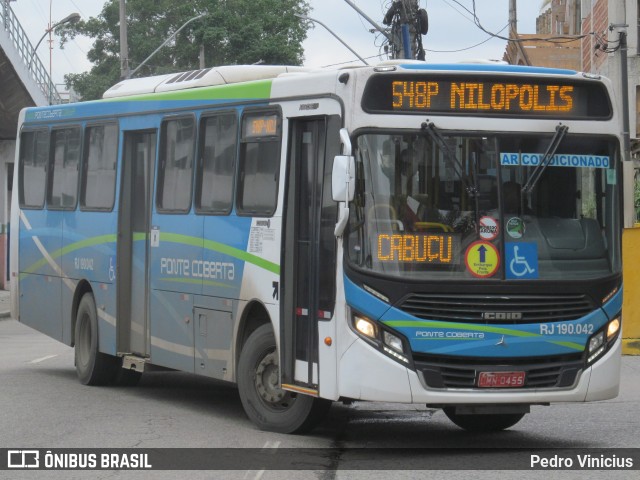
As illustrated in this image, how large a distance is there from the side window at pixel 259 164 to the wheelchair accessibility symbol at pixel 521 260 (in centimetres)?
224

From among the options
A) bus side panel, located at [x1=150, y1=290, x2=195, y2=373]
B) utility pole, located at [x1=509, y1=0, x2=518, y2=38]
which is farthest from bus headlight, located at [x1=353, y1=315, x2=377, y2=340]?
utility pole, located at [x1=509, y1=0, x2=518, y2=38]

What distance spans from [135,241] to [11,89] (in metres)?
24.0

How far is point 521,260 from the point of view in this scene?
33.4 ft

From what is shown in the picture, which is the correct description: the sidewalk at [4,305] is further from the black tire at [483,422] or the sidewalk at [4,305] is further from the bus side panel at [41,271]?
the black tire at [483,422]

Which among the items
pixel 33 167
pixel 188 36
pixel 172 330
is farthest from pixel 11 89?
pixel 188 36

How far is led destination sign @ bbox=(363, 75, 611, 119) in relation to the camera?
33.8 ft

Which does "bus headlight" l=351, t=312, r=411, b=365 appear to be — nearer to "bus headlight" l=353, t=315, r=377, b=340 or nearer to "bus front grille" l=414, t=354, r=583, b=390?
"bus headlight" l=353, t=315, r=377, b=340

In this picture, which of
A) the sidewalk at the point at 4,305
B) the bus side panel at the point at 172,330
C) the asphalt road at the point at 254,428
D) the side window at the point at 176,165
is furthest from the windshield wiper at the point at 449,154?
the sidewalk at the point at 4,305

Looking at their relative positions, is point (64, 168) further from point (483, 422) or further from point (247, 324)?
point (483, 422)

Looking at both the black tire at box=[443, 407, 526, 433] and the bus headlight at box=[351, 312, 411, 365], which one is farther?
the black tire at box=[443, 407, 526, 433]

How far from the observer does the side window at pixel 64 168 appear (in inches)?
637

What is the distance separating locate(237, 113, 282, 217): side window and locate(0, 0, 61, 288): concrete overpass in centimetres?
2319

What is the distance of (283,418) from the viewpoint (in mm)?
11320

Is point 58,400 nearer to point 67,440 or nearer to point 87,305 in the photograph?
point 87,305
